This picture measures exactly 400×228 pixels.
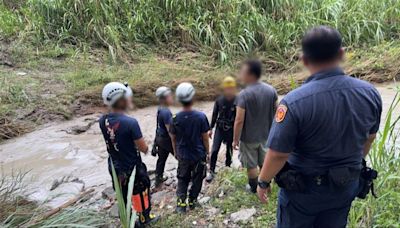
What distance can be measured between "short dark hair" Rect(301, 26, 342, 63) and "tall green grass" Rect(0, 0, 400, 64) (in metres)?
6.69

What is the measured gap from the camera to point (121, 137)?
3.32 meters

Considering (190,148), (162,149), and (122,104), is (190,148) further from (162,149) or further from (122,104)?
(122,104)

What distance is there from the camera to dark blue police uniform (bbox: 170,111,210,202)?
354cm

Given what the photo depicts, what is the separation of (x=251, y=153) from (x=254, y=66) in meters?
1.26

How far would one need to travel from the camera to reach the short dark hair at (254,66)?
264 cm

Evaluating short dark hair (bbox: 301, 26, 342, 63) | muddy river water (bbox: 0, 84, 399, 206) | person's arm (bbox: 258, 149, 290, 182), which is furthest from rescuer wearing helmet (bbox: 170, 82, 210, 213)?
short dark hair (bbox: 301, 26, 342, 63)

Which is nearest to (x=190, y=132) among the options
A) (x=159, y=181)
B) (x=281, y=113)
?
(x=159, y=181)

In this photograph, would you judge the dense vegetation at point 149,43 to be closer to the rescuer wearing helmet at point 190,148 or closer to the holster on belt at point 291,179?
the rescuer wearing helmet at point 190,148

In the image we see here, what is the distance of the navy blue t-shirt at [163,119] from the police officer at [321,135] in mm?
1714

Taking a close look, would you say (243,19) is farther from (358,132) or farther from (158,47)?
(358,132)

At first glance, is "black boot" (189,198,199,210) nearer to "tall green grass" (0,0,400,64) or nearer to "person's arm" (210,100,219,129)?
"person's arm" (210,100,219,129)

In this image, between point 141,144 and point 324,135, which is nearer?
point 324,135

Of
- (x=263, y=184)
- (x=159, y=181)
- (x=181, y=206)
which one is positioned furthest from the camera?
(x=159, y=181)

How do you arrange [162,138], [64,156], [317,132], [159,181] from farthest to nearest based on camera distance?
[64,156] → [159,181] → [162,138] → [317,132]
